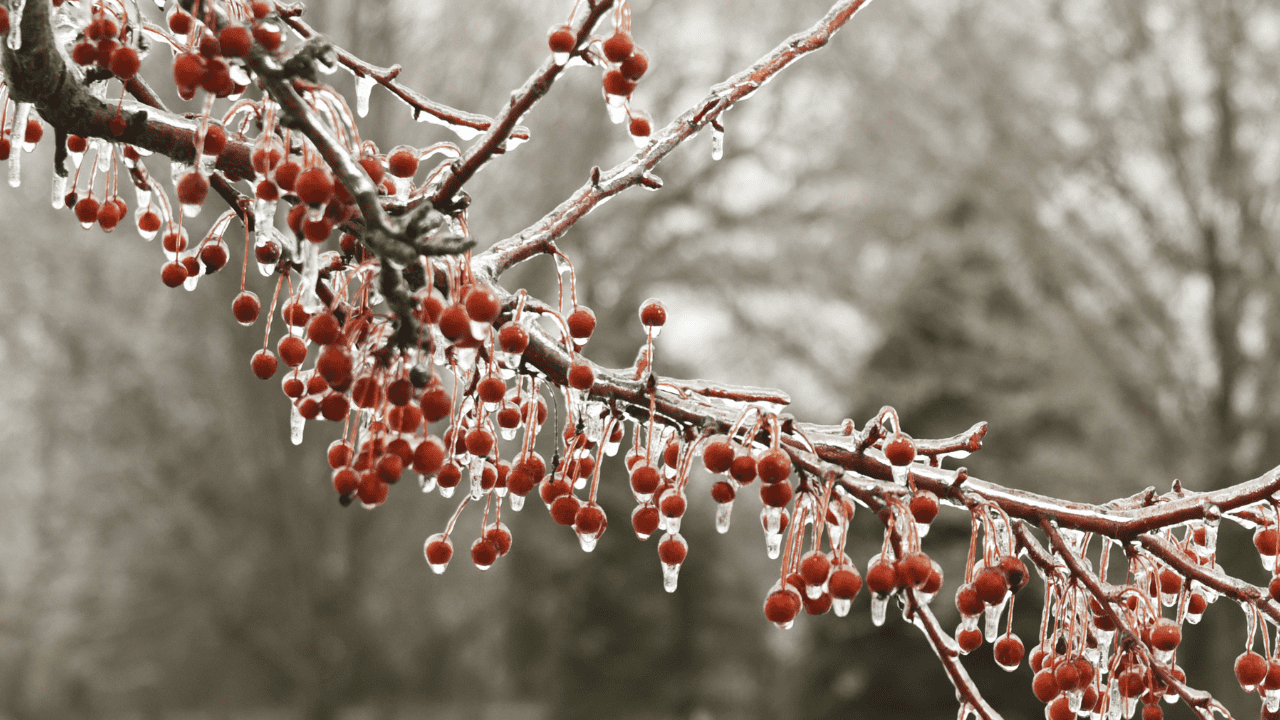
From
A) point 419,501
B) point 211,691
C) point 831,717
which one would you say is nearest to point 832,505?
point 831,717

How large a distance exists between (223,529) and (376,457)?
306 inches

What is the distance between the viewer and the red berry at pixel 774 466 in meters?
1.22

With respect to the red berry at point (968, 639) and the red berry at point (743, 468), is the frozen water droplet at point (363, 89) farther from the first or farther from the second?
the red berry at point (968, 639)

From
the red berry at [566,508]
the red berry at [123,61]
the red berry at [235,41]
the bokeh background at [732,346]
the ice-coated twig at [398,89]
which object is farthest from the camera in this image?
the bokeh background at [732,346]

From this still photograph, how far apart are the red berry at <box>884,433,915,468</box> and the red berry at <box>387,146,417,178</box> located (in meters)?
0.84

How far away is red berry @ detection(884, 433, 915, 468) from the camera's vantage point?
126 cm

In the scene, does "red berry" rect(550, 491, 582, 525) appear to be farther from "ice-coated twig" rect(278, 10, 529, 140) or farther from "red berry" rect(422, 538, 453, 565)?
"ice-coated twig" rect(278, 10, 529, 140)

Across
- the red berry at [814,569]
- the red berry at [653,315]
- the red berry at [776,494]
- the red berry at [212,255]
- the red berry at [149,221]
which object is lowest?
the red berry at [814,569]

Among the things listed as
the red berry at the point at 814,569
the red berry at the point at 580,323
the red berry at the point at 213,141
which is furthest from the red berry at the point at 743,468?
the red berry at the point at 213,141

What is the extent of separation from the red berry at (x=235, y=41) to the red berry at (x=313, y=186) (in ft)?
0.50

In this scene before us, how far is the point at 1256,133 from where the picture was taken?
5.34 meters

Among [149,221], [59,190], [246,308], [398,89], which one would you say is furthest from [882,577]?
[59,190]

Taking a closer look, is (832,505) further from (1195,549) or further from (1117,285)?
(1117,285)

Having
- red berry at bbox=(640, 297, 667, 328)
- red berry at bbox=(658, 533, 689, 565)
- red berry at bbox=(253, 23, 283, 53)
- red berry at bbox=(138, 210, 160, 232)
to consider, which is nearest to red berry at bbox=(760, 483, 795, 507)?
red berry at bbox=(658, 533, 689, 565)
